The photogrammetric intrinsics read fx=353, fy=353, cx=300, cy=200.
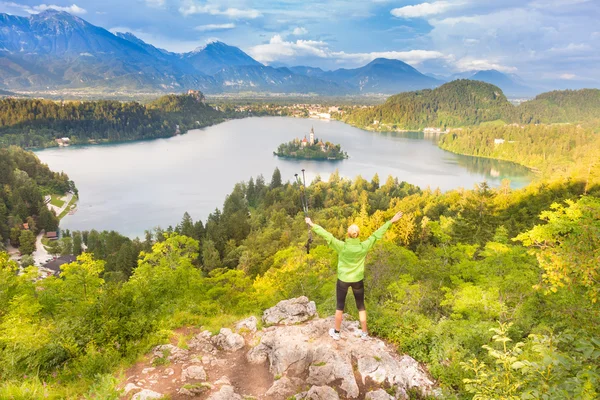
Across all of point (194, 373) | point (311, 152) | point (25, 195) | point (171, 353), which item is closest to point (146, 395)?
point (194, 373)

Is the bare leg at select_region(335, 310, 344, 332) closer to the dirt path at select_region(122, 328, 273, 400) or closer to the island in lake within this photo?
the dirt path at select_region(122, 328, 273, 400)

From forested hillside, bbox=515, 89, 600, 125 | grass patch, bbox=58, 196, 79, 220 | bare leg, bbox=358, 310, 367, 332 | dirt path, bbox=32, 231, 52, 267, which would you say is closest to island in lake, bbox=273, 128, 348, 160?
grass patch, bbox=58, 196, 79, 220

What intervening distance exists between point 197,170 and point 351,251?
85.1 meters

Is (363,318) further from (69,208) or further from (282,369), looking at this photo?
(69,208)

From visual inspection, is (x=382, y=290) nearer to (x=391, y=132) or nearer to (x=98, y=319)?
(x=98, y=319)

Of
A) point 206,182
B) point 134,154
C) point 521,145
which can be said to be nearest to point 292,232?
point 206,182

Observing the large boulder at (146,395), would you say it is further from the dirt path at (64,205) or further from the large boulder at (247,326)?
the dirt path at (64,205)

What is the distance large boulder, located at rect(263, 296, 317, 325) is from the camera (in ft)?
26.1

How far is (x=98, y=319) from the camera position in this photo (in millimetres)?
7086

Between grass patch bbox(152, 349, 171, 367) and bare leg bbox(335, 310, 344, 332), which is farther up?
bare leg bbox(335, 310, 344, 332)

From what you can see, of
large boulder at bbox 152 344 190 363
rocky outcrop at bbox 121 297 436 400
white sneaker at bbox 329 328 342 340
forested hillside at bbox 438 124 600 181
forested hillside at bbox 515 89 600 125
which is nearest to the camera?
rocky outcrop at bbox 121 297 436 400

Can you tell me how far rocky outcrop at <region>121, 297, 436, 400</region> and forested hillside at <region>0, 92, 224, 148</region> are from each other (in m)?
134

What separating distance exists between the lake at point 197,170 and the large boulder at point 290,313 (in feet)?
155

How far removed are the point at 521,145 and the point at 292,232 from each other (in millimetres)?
106378
